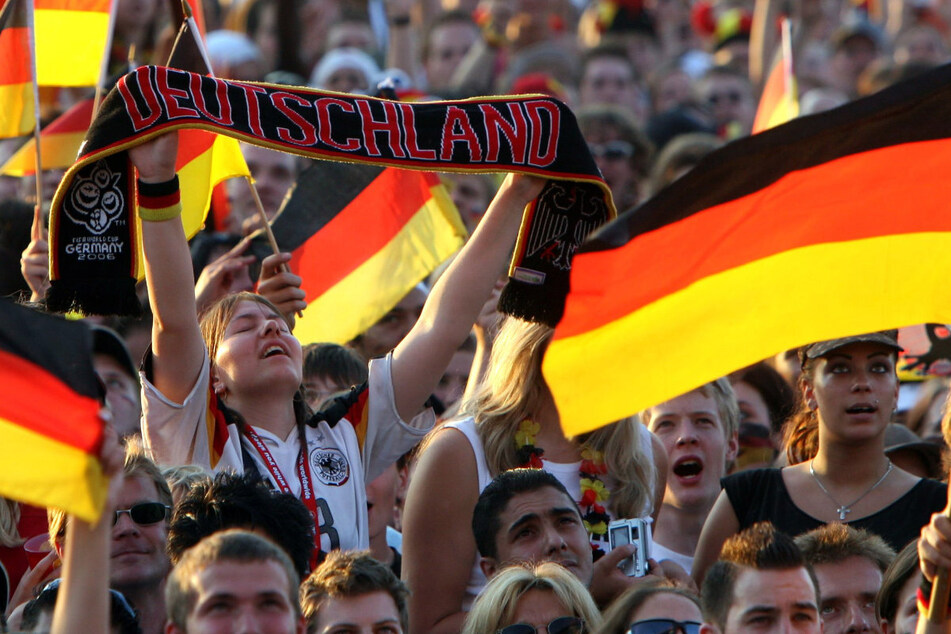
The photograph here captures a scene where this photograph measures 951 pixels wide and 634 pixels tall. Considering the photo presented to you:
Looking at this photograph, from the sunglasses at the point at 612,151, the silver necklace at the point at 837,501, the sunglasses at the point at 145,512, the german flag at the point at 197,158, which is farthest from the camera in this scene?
the sunglasses at the point at 612,151

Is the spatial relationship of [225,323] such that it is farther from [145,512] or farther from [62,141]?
[62,141]

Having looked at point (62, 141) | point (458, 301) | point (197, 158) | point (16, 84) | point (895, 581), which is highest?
point (62, 141)

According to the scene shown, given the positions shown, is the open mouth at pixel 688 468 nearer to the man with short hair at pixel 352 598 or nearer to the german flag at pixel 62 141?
the man with short hair at pixel 352 598

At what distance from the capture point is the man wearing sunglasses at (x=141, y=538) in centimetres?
434

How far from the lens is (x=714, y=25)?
1391 cm

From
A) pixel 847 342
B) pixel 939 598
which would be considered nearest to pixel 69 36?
pixel 847 342

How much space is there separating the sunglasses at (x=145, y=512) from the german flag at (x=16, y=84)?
2033 millimetres

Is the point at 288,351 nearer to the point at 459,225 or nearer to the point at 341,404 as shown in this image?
the point at 341,404

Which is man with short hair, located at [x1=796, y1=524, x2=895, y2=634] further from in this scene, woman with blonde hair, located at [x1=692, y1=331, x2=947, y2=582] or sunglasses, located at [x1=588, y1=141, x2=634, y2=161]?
sunglasses, located at [x1=588, y1=141, x2=634, y2=161]

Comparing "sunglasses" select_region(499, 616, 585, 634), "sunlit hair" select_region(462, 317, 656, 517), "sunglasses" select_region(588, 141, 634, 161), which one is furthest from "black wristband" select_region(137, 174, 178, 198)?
"sunglasses" select_region(588, 141, 634, 161)

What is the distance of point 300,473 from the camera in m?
4.70

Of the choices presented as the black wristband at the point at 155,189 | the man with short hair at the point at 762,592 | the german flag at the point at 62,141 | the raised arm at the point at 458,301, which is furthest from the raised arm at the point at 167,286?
the german flag at the point at 62,141

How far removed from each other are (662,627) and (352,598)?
83 centimetres

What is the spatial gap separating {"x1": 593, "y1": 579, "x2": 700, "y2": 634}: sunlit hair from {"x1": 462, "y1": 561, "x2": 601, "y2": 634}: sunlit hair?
2.7 inches
